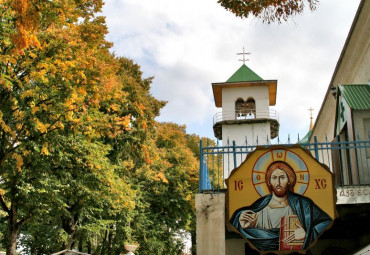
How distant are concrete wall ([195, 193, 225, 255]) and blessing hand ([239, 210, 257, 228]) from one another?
0.40 meters

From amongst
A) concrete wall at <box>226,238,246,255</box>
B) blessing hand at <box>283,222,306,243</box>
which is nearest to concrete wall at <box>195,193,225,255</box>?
blessing hand at <box>283,222,306,243</box>

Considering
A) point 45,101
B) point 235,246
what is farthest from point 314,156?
point 45,101

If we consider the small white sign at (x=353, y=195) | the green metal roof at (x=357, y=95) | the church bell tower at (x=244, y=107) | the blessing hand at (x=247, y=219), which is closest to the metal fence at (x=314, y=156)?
the small white sign at (x=353, y=195)

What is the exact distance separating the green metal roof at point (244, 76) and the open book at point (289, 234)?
28.1m

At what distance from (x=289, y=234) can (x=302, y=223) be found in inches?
13.8

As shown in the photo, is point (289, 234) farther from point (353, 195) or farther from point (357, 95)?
point (357, 95)

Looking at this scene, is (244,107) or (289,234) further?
(244,107)

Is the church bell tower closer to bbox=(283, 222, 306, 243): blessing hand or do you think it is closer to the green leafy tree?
the green leafy tree

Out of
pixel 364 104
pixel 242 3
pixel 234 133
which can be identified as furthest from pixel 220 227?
pixel 234 133

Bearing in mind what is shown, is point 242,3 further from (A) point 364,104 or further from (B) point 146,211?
(B) point 146,211

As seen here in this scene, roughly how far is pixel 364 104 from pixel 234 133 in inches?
890

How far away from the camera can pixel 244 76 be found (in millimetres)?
36031

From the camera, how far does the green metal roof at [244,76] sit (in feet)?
116

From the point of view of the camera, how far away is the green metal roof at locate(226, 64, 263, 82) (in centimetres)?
3538
